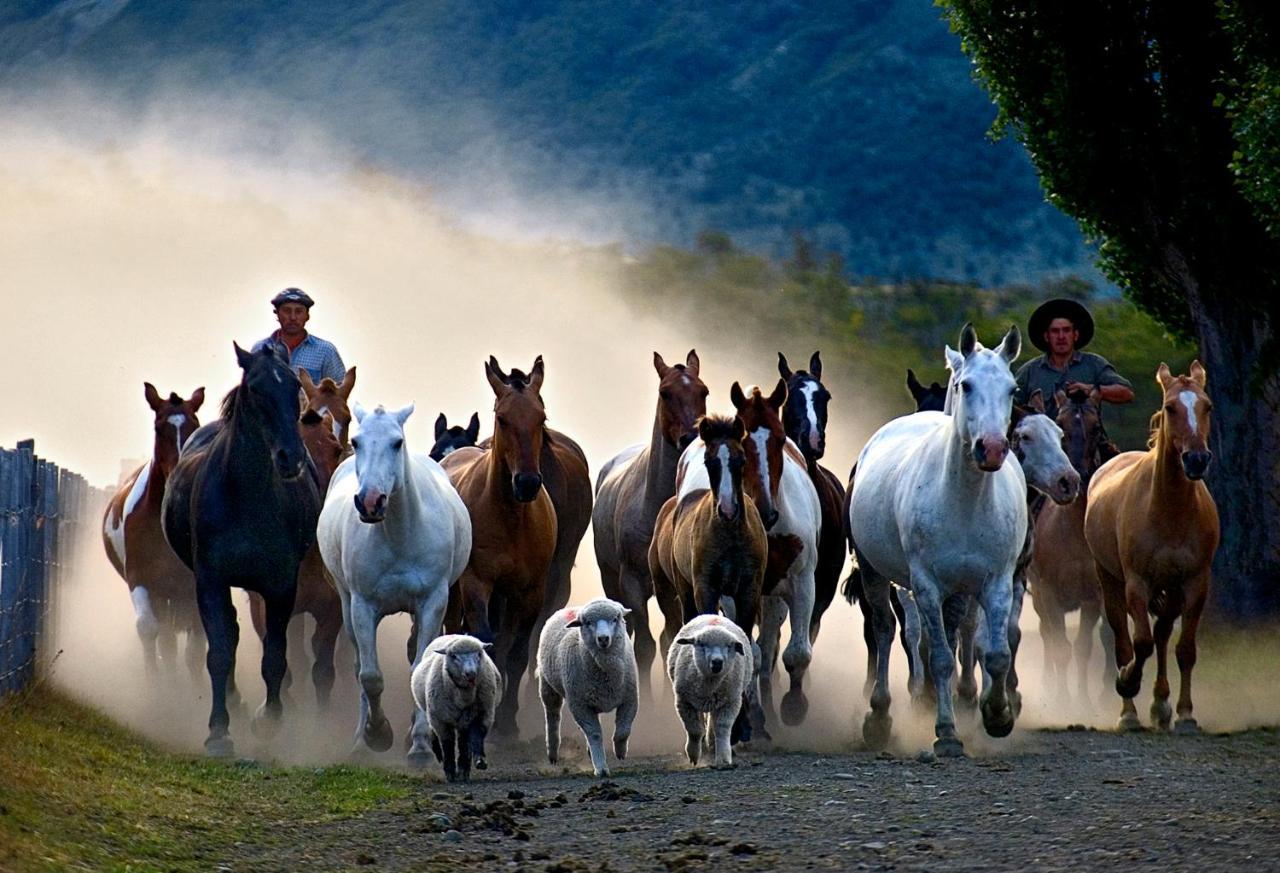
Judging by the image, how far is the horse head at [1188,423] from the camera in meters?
13.6

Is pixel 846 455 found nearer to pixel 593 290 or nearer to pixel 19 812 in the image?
pixel 593 290

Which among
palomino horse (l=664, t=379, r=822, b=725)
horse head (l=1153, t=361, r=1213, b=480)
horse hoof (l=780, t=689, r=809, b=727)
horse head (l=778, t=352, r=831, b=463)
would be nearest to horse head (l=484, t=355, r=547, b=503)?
palomino horse (l=664, t=379, r=822, b=725)

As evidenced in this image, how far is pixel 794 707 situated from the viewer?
1399 cm

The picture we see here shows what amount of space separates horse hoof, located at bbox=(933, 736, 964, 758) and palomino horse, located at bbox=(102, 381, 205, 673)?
676 centimetres

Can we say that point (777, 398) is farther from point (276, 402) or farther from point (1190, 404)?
point (276, 402)

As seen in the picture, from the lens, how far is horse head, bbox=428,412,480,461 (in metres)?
18.7

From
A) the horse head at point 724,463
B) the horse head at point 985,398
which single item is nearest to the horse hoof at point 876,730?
the horse head at point 724,463

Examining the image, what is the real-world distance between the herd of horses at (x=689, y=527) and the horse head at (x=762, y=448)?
0.01 meters

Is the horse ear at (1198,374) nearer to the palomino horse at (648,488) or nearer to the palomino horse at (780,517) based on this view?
the palomino horse at (780,517)

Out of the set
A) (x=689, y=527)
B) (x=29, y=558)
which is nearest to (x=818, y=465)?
(x=689, y=527)

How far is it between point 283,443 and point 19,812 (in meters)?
5.30

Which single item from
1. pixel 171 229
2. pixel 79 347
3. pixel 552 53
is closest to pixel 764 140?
pixel 552 53

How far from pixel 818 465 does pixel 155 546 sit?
5274 millimetres

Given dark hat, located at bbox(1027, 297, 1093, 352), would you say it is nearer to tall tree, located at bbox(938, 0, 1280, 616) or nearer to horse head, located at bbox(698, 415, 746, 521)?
tall tree, located at bbox(938, 0, 1280, 616)
